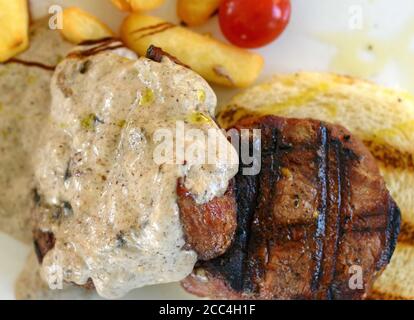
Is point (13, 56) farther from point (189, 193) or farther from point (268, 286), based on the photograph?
point (268, 286)

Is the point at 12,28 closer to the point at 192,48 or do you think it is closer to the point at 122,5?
the point at 122,5

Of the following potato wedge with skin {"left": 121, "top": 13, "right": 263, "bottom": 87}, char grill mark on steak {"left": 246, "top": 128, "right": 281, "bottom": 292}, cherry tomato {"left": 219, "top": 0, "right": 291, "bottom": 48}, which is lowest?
char grill mark on steak {"left": 246, "top": 128, "right": 281, "bottom": 292}

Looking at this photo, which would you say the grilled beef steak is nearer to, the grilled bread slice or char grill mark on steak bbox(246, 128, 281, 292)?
char grill mark on steak bbox(246, 128, 281, 292)

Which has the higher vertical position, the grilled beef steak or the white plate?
the white plate

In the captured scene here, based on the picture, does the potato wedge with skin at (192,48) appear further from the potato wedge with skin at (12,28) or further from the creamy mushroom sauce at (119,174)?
the potato wedge with skin at (12,28)

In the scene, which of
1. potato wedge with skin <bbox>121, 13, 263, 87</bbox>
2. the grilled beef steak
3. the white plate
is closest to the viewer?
the grilled beef steak

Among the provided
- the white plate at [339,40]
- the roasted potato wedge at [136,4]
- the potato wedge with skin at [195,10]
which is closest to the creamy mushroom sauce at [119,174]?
the roasted potato wedge at [136,4]

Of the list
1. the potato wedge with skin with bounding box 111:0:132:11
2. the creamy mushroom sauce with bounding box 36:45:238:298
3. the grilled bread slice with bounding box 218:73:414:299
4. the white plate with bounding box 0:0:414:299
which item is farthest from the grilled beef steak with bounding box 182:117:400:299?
the potato wedge with skin with bounding box 111:0:132:11
